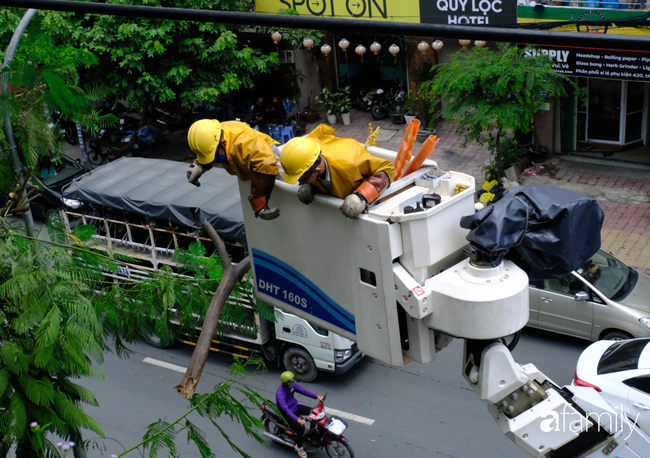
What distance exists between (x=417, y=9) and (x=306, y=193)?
1280 centimetres

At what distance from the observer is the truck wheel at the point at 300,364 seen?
34.8 feet

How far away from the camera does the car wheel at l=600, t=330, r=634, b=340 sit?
10.1 m

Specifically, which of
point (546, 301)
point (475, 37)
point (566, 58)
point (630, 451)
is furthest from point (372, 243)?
point (566, 58)

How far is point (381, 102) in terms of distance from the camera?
19031 millimetres

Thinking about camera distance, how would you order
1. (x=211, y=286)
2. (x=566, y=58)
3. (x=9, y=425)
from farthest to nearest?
(x=566, y=58), (x=211, y=286), (x=9, y=425)

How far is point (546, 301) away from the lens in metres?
10.5

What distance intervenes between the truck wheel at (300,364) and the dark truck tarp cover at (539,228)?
696 cm

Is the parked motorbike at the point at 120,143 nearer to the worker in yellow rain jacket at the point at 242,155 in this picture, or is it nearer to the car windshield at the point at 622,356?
the car windshield at the point at 622,356

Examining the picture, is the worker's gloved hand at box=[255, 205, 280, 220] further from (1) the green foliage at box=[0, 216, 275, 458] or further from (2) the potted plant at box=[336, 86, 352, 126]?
(2) the potted plant at box=[336, 86, 352, 126]

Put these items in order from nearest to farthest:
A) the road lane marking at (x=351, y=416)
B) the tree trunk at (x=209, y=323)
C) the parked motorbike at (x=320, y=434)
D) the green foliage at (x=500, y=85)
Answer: the tree trunk at (x=209, y=323)
the parked motorbike at (x=320, y=434)
the road lane marking at (x=351, y=416)
the green foliage at (x=500, y=85)

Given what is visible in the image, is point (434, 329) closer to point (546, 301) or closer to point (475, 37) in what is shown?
point (475, 37)

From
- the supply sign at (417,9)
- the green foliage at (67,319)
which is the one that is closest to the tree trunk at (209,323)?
the green foliage at (67,319)

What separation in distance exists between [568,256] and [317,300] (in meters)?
1.68

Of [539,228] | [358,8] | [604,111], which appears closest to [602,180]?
[604,111]
